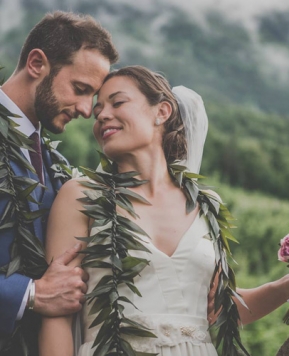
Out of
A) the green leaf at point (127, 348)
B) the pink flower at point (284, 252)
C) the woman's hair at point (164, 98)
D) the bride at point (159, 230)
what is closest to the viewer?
the green leaf at point (127, 348)

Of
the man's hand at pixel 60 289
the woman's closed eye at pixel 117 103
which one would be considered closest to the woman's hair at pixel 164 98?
the woman's closed eye at pixel 117 103

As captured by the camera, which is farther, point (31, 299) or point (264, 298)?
point (264, 298)

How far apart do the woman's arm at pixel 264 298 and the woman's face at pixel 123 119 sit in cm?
86

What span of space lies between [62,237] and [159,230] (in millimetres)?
437

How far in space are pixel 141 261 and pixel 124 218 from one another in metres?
0.23

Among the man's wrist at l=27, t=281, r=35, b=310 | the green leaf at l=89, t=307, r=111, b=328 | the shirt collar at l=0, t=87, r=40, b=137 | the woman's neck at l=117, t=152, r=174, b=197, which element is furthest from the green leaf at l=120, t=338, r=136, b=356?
the shirt collar at l=0, t=87, r=40, b=137

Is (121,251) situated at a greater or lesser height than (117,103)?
lesser

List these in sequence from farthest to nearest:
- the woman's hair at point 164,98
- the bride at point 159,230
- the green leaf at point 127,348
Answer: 1. the woman's hair at point 164,98
2. the bride at point 159,230
3. the green leaf at point 127,348

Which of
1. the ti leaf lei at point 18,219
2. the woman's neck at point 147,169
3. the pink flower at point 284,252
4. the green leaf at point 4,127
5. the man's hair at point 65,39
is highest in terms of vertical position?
the man's hair at point 65,39

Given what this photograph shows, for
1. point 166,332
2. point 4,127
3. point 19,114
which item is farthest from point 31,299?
point 19,114

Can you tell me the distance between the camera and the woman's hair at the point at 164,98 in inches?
130

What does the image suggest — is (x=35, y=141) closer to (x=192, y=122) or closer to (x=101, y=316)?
(x=192, y=122)

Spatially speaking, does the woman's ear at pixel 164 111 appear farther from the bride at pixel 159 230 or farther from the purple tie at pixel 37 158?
the purple tie at pixel 37 158

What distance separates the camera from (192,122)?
11.6ft
